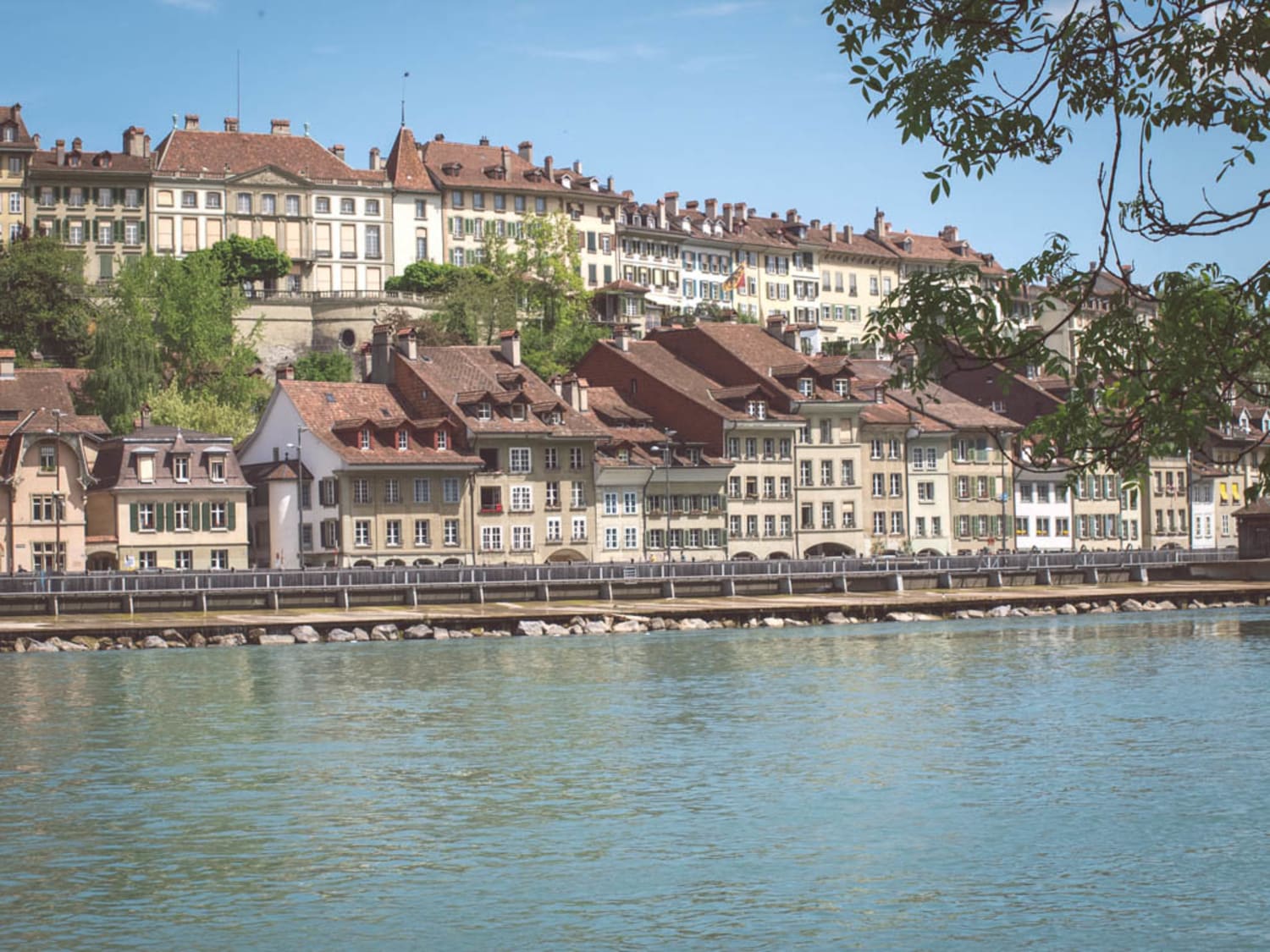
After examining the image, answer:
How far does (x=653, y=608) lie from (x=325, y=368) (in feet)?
143

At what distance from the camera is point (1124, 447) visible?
1319 centimetres

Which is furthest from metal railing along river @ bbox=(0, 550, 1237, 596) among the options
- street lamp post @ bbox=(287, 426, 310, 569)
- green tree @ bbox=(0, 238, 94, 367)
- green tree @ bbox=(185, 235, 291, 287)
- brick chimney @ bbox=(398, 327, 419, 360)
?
green tree @ bbox=(185, 235, 291, 287)

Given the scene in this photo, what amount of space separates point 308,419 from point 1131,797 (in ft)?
191

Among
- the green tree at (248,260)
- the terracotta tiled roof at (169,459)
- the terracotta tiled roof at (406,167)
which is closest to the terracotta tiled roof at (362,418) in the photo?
the terracotta tiled roof at (169,459)

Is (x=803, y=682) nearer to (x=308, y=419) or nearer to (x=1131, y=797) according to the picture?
(x=1131, y=797)

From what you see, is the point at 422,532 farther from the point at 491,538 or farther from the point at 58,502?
the point at 58,502

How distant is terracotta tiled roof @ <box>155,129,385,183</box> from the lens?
12581 cm

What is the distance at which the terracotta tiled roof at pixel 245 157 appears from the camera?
→ 12581cm

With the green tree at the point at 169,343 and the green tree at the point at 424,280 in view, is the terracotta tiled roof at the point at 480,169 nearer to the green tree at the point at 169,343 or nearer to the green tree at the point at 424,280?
the green tree at the point at 424,280

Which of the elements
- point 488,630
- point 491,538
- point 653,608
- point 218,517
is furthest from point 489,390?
point 488,630

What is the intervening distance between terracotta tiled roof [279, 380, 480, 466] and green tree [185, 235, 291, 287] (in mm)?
35427

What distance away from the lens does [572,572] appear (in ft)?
256

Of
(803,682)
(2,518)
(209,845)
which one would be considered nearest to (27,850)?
(209,845)

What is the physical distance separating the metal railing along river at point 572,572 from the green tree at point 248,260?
4450 cm
